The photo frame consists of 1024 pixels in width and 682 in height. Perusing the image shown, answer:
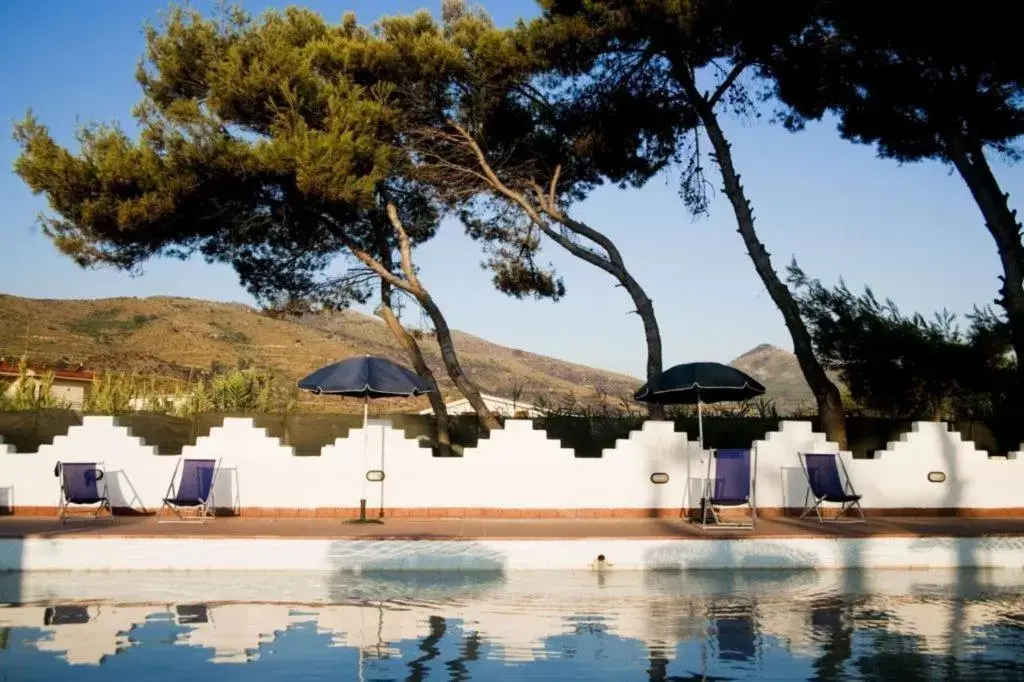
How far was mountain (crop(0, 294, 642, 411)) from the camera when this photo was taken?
137 ft

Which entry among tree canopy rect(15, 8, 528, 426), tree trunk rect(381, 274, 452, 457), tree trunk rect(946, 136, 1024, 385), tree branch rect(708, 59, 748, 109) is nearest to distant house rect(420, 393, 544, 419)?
tree trunk rect(381, 274, 452, 457)

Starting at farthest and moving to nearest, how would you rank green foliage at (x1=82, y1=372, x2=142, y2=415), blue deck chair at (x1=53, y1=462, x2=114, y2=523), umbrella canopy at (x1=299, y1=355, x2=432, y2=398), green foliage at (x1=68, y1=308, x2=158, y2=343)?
green foliage at (x1=68, y1=308, x2=158, y2=343) → green foliage at (x1=82, y1=372, x2=142, y2=415) → umbrella canopy at (x1=299, y1=355, x2=432, y2=398) → blue deck chair at (x1=53, y1=462, x2=114, y2=523)

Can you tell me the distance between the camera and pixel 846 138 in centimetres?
1988

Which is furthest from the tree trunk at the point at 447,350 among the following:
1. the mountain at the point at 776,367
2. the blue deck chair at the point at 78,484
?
the mountain at the point at 776,367

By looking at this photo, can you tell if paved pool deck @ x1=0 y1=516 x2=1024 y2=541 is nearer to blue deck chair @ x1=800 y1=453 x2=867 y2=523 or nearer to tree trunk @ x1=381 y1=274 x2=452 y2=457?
blue deck chair @ x1=800 y1=453 x2=867 y2=523

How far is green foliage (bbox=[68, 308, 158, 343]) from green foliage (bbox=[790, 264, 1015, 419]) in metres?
Answer: 39.1

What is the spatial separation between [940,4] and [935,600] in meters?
10.7

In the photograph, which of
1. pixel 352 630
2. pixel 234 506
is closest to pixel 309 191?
pixel 234 506

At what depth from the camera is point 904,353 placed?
18.2m

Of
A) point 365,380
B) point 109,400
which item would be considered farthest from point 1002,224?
point 109,400

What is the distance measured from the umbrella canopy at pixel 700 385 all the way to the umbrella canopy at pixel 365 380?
9.90ft

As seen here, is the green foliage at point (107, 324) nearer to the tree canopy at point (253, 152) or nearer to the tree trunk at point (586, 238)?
the tree canopy at point (253, 152)

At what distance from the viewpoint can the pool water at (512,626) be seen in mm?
6062

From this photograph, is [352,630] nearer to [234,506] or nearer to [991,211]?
[234,506]
